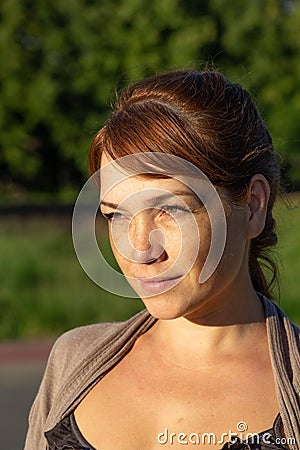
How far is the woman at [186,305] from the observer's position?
132cm

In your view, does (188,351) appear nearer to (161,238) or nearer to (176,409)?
(176,409)

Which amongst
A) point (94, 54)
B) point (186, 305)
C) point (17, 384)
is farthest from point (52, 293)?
point (94, 54)

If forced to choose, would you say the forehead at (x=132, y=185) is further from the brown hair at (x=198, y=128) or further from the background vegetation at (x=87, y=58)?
the background vegetation at (x=87, y=58)

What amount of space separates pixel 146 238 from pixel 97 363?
12.9 inches

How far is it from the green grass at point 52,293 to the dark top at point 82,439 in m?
5.73

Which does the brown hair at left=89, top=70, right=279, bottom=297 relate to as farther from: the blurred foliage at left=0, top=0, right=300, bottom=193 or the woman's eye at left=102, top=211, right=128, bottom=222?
the blurred foliage at left=0, top=0, right=300, bottom=193

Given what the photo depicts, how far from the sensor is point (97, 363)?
5.07ft

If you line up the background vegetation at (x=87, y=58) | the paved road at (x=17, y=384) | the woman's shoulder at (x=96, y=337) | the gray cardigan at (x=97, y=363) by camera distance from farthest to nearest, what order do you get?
1. the background vegetation at (x=87, y=58)
2. the paved road at (x=17, y=384)
3. the woman's shoulder at (x=96, y=337)
4. the gray cardigan at (x=97, y=363)

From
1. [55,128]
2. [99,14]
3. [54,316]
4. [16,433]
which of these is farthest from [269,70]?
[16,433]

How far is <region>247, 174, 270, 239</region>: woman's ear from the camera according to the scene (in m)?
1.42

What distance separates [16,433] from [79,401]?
460cm

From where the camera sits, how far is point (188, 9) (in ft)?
65.8

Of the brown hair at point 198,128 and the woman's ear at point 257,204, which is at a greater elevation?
the brown hair at point 198,128

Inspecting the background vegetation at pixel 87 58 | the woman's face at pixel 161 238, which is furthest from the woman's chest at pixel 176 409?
the background vegetation at pixel 87 58
